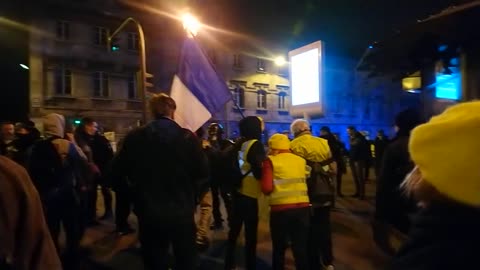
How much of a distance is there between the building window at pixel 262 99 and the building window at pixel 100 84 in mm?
14611

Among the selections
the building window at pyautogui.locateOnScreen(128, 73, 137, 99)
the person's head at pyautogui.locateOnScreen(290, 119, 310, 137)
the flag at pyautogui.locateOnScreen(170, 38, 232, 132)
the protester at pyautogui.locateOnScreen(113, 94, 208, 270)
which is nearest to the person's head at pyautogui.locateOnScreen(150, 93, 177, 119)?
the protester at pyautogui.locateOnScreen(113, 94, 208, 270)

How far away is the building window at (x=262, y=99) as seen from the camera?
42.0 m

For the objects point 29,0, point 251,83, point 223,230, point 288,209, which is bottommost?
point 223,230

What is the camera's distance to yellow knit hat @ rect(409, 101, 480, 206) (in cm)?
114

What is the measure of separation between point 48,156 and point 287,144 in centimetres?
270

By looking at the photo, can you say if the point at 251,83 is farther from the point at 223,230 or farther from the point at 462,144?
the point at 462,144

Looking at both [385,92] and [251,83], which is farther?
[385,92]

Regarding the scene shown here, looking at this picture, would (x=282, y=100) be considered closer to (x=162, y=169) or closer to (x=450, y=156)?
(x=162, y=169)

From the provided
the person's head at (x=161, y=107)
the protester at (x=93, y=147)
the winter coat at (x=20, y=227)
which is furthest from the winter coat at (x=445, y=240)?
the protester at (x=93, y=147)

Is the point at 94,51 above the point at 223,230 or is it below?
above

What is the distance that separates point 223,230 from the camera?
845 cm

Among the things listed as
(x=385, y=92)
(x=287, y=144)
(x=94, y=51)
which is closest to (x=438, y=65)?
(x=287, y=144)

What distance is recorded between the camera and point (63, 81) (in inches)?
1223

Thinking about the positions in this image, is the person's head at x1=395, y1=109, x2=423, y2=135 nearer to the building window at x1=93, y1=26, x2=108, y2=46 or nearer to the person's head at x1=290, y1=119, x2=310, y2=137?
the person's head at x1=290, y1=119, x2=310, y2=137
